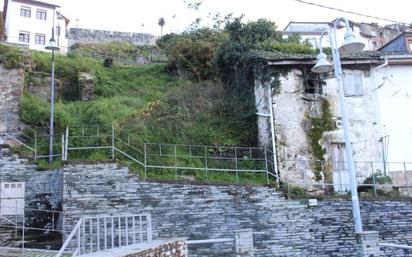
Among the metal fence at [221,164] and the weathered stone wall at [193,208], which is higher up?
the metal fence at [221,164]

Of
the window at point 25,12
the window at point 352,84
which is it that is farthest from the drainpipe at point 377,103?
the window at point 25,12

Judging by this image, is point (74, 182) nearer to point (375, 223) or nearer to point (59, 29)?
point (375, 223)

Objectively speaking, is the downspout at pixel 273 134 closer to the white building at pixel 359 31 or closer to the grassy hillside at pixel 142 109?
the grassy hillside at pixel 142 109

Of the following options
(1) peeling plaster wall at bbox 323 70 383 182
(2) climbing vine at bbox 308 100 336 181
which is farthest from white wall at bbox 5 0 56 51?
(1) peeling plaster wall at bbox 323 70 383 182

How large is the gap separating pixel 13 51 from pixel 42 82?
6.92 feet

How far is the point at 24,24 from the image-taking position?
39.2 meters

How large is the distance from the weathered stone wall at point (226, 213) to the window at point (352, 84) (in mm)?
5893

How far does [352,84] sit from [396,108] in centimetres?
228

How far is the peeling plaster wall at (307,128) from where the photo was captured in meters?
16.7

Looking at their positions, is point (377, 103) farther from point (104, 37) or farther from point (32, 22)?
point (32, 22)

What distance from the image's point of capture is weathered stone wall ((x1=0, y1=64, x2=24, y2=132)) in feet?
61.4

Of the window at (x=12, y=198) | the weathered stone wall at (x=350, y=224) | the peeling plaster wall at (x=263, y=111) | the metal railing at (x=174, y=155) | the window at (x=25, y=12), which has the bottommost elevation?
the weathered stone wall at (x=350, y=224)

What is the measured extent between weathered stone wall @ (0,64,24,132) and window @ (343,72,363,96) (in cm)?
1509

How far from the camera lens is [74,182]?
13.3 meters
